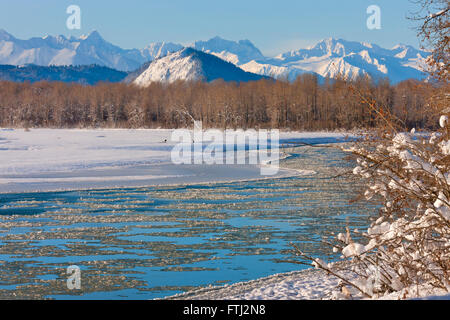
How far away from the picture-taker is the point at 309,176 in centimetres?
2692

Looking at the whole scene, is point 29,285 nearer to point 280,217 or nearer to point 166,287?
point 166,287

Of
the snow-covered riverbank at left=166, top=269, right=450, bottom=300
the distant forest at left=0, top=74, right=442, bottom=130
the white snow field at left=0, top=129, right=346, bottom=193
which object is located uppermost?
the distant forest at left=0, top=74, right=442, bottom=130

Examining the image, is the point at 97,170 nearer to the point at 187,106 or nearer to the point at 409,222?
the point at 409,222

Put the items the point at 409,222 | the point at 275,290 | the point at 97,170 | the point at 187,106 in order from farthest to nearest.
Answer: the point at 187,106 < the point at 97,170 < the point at 275,290 < the point at 409,222

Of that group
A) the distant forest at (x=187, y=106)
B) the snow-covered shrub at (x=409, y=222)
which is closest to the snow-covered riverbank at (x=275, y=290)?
the snow-covered shrub at (x=409, y=222)

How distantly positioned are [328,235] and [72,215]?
7.72 metres

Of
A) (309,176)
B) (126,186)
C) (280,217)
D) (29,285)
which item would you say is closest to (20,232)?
(29,285)

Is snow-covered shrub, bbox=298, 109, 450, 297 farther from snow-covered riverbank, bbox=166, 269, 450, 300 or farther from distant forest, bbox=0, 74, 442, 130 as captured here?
distant forest, bbox=0, 74, 442, 130

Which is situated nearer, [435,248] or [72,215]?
[435,248]

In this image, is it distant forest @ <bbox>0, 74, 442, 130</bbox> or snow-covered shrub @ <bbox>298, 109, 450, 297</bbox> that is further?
distant forest @ <bbox>0, 74, 442, 130</bbox>

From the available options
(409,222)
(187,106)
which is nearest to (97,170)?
(409,222)

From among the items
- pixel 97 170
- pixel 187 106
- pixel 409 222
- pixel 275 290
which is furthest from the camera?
pixel 187 106

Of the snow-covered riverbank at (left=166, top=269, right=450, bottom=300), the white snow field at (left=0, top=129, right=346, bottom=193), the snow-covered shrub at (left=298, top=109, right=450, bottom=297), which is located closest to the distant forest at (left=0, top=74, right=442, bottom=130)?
the white snow field at (left=0, top=129, right=346, bottom=193)

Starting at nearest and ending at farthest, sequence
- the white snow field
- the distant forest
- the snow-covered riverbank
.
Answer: the snow-covered riverbank
the white snow field
the distant forest
